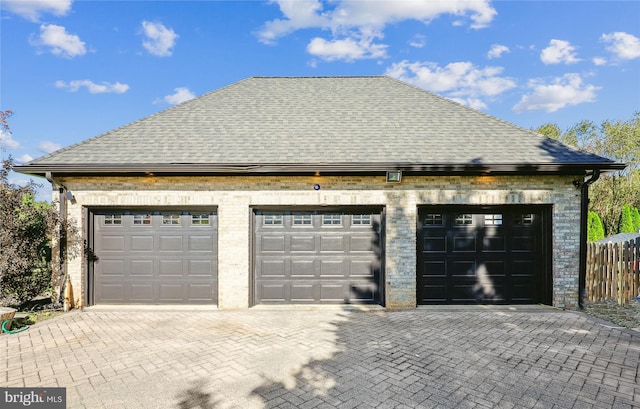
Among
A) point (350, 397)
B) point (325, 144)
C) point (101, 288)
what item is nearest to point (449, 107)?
point (325, 144)

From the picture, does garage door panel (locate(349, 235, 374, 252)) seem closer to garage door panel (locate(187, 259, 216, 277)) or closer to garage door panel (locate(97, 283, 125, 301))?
garage door panel (locate(187, 259, 216, 277))

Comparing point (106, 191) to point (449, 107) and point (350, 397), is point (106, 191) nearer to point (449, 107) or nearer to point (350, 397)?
point (350, 397)

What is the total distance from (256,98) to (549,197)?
8.53m

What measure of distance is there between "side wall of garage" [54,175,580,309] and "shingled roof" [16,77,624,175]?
0.44 meters


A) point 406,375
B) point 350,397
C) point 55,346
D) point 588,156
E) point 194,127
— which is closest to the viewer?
point 350,397

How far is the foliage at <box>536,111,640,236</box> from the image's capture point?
75.5 feet

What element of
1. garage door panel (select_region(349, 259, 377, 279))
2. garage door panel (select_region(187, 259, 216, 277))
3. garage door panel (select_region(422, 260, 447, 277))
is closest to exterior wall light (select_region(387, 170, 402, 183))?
garage door panel (select_region(349, 259, 377, 279))

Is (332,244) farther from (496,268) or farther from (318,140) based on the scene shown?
(496,268)

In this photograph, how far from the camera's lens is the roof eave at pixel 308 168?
708cm

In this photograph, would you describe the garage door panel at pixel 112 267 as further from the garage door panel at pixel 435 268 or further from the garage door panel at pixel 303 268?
the garage door panel at pixel 435 268

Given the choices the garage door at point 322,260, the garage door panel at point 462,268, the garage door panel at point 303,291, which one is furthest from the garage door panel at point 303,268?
the garage door panel at point 462,268

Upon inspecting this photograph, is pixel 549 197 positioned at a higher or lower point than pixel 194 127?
lower

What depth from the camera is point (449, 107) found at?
32.0 feet

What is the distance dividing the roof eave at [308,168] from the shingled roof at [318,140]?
2 cm
